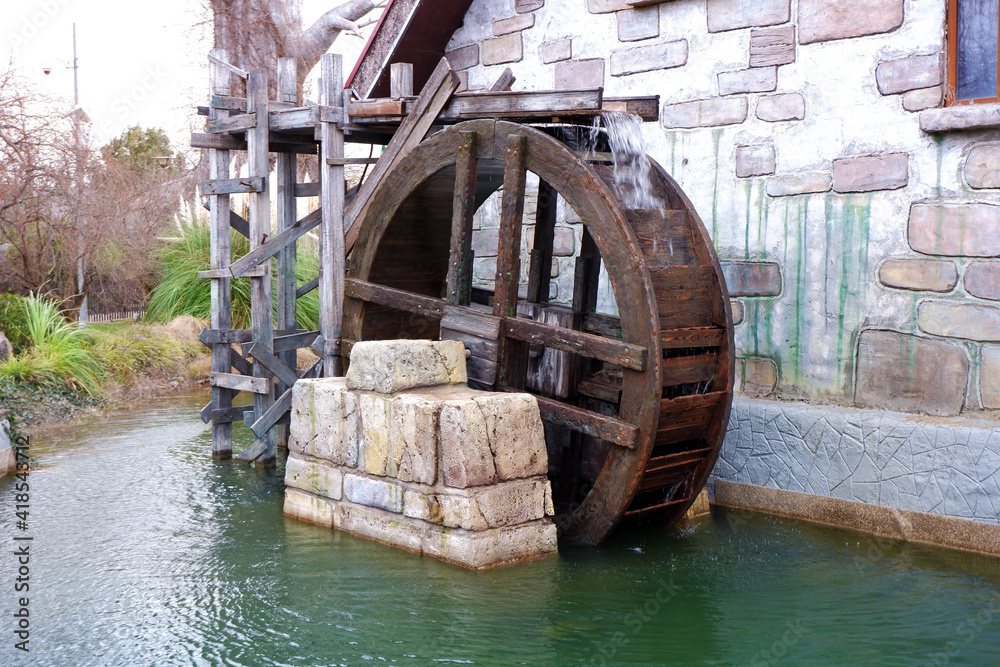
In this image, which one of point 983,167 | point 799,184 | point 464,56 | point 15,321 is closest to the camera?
point 983,167

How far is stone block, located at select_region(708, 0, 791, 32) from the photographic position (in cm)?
536

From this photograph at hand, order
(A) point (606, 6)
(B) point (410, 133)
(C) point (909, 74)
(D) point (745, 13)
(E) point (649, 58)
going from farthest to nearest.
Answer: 1. (A) point (606, 6)
2. (E) point (649, 58)
3. (B) point (410, 133)
4. (D) point (745, 13)
5. (C) point (909, 74)

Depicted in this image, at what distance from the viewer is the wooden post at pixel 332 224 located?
5.82 metres

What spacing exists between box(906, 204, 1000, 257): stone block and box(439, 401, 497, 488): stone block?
2354 mm

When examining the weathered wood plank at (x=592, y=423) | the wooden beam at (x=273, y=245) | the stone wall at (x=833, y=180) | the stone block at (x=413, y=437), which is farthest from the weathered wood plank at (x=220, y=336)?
the stone wall at (x=833, y=180)

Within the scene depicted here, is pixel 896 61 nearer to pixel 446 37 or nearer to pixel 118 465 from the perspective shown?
pixel 446 37

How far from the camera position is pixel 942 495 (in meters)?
4.71

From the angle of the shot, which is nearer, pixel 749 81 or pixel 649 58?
pixel 749 81

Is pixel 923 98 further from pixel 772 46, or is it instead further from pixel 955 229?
pixel 772 46

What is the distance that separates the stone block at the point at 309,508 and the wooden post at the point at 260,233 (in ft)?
3.98

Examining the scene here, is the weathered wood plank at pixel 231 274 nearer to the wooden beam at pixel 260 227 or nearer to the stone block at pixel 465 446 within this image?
the wooden beam at pixel 260 227

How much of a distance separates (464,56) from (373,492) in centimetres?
354

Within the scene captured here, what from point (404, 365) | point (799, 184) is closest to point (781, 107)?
point (799, 184)

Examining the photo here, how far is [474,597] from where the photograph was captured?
4074 millimetres
